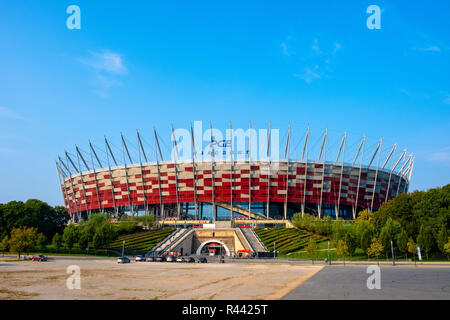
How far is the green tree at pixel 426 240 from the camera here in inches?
2441

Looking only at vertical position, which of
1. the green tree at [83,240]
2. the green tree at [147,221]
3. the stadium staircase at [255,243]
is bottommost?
the stadium staircase at [255,243]

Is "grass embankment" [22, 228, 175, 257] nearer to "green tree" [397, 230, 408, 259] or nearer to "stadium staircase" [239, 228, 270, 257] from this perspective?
"stadium staircase" [239, 228, 270, 257]

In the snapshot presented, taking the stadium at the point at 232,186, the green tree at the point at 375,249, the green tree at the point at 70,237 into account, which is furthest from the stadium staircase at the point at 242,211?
the green tree at the point at 375,249

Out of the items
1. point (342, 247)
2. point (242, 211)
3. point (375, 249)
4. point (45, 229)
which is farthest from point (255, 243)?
point (45, 229)

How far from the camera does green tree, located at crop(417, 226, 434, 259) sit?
6200 centimetres

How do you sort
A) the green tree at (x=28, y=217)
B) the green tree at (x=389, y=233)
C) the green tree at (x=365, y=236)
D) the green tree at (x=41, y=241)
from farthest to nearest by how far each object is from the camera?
1. the green tree at (x=28, y=217)
2. the green tree at (x=41, y=241)
3. the green tree at (x=365, y=236)
4. the green tree at (x=389, y=233)

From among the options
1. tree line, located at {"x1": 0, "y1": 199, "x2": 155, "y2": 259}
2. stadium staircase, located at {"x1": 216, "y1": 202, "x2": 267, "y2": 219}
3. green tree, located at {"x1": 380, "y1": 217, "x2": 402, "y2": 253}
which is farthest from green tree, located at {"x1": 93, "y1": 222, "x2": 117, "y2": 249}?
green tree, located at {"x1": 380, "y1": 217, "x2": 402, "y2": 253}

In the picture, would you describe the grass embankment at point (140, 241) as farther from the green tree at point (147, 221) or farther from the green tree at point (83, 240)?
the green tree at point (83, 240)

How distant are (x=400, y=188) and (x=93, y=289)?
136242 millimetres

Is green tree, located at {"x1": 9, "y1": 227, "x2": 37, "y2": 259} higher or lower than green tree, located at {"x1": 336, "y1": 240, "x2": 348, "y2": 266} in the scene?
higher

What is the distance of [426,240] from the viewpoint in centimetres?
6219

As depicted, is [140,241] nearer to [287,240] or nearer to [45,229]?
[45,229]

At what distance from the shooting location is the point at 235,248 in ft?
298
